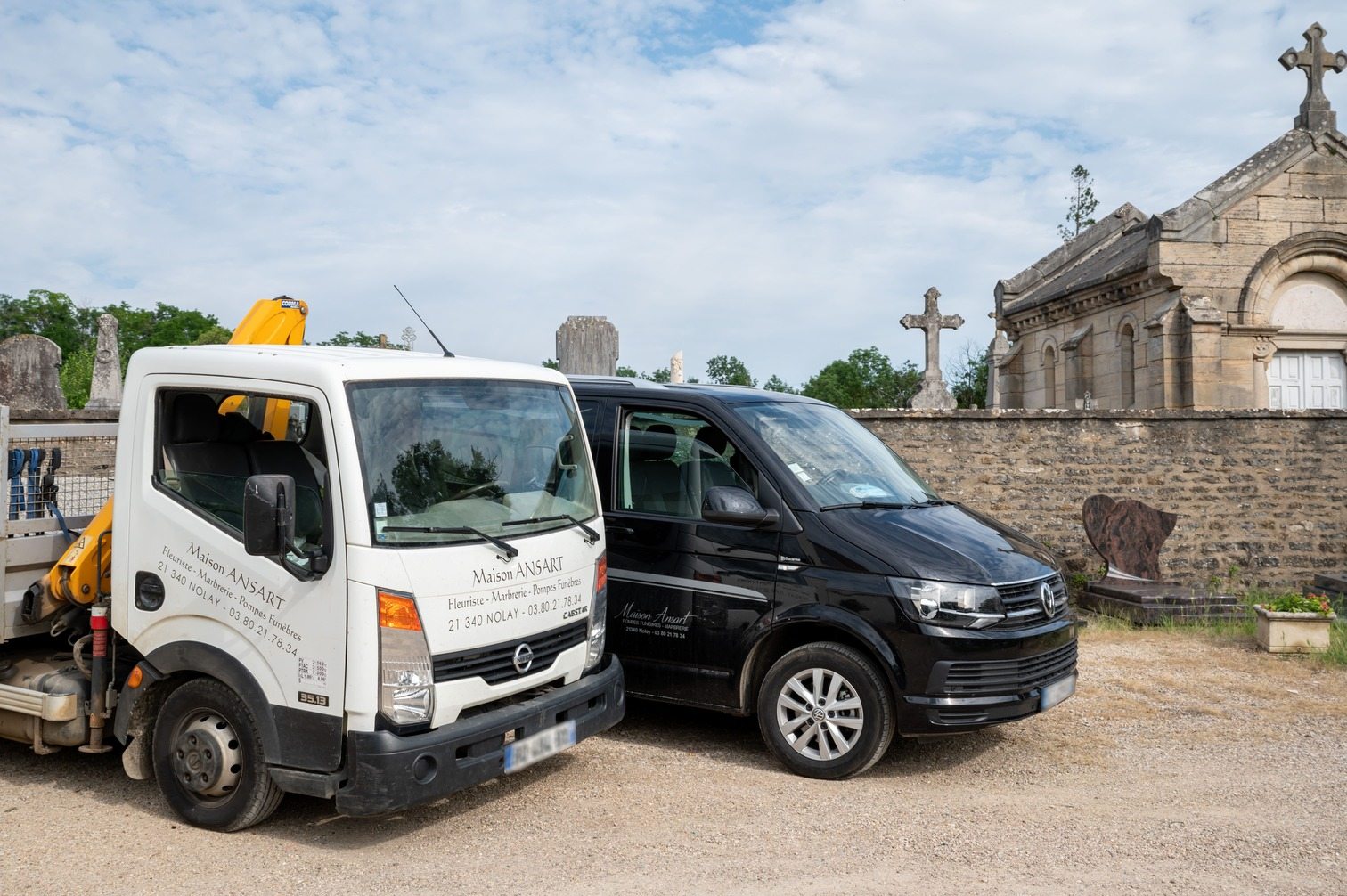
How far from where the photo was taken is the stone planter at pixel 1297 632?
940 centimetres

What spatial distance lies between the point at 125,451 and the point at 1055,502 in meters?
9.85

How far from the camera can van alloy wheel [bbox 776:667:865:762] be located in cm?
582

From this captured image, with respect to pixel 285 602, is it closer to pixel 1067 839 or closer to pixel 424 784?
pixel 424 784

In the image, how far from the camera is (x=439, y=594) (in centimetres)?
471

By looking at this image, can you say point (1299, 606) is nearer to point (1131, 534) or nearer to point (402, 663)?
point (1131, 534)

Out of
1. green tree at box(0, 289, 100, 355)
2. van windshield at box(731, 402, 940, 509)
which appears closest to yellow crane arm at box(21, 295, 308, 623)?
van windshield at box(731, 402, 940, 509)

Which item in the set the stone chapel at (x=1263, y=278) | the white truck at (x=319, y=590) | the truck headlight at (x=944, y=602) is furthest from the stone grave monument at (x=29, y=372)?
the stone chapel at (x=1263, y=278)

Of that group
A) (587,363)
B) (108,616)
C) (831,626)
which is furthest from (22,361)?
(831,626)

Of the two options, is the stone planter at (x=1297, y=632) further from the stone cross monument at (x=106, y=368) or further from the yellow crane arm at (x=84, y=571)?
the stone cross monument at (x=106, y=368)

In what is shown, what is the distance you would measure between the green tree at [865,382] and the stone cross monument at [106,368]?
21989 mm

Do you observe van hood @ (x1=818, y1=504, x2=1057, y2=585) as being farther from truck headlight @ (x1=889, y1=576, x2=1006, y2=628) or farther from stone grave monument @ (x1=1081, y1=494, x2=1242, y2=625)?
stone grave monument @ (x1=1081, y1=494, x2=1242, y2=625)

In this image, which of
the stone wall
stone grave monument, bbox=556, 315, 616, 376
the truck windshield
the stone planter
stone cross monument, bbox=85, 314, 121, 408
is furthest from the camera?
stone cross monument, bbox=85, 314, 121, 408

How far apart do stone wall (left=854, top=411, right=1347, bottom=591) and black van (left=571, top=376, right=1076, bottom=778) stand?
558 cm

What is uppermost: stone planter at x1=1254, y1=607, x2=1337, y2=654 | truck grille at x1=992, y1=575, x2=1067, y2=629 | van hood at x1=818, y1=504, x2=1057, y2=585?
van hood at x1=818, y1=504, x2=1057, y2=585
